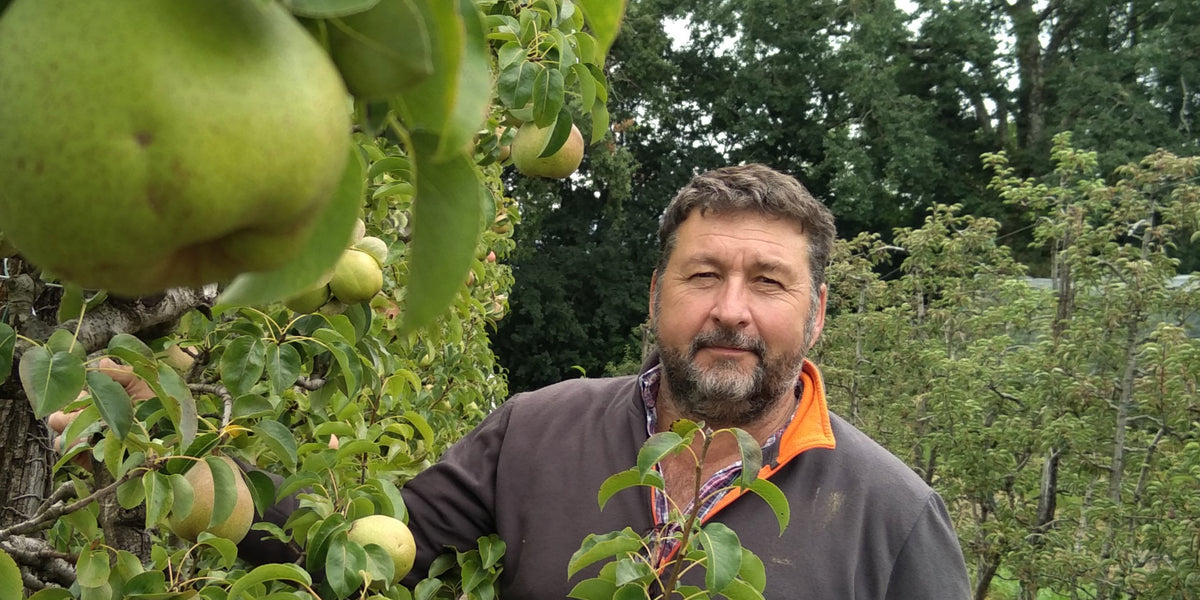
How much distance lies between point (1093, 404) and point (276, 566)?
4.47 m

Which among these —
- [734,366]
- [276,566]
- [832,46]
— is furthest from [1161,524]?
[832,46]

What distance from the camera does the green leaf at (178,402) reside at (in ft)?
3.40

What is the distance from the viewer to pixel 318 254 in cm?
43

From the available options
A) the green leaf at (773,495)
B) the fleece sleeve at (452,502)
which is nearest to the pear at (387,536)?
the fleece sleeve at (452,502)

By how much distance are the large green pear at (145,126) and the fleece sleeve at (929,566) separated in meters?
1.86

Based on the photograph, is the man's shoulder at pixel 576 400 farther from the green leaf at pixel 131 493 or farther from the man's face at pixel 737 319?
the green leaf at pixel 131 493

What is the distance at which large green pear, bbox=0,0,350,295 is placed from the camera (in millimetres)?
300

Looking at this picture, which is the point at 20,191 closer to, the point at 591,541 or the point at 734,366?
the point at 591,541

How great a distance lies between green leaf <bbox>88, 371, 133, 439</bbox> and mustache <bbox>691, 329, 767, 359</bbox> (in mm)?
1479

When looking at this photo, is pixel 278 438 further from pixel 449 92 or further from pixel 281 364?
pixel 449 92

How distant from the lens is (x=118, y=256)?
12.4 inches

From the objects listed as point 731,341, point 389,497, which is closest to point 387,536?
point 389,497

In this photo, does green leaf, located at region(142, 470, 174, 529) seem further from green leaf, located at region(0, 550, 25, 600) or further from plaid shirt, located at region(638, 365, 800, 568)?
plaid shirt, located at region(638, 365, 800, 568)

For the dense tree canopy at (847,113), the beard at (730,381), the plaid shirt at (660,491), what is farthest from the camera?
the dense tree canopy at (847,113)
